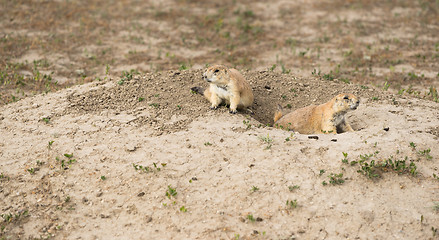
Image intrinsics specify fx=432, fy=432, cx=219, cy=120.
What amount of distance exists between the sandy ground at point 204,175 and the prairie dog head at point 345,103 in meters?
0.47

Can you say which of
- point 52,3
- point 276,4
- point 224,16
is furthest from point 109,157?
point 276,4

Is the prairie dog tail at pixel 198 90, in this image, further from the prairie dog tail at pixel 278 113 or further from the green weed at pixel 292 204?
the green weed at pixel 292 204

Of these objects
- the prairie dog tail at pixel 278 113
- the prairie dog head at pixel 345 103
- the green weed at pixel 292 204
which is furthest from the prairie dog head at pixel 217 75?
the green weed at pixel 292 204

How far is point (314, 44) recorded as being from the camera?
14.1 metres

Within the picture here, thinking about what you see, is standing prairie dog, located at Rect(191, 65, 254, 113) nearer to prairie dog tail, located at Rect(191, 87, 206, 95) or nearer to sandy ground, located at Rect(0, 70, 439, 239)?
sandy ground, located at Rect(0, 70, 439, 239)

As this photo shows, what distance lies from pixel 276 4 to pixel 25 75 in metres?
10.4

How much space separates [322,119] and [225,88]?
5.51ft

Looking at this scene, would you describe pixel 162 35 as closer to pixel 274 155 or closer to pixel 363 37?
pixel 363 37

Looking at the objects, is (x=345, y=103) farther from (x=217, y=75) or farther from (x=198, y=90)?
(x=198, y=90)

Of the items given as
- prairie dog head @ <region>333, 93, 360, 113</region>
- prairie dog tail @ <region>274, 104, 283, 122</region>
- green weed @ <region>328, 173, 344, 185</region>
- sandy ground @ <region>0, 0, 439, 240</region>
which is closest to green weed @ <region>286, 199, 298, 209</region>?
sandy ground @ <region>0, 0, 439, 240</region>

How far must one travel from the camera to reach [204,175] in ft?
18.8

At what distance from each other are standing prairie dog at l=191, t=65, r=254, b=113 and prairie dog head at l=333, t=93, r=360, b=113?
1.54 meters

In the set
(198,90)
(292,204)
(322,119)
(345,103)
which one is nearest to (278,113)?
(322,119)

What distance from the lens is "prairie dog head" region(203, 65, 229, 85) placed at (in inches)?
280
